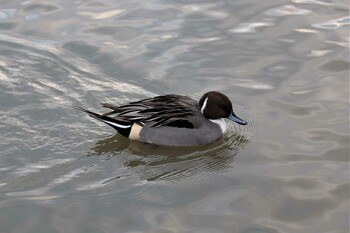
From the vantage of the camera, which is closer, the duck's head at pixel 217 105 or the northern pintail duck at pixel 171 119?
the northern pintail duck at pixel 171 119

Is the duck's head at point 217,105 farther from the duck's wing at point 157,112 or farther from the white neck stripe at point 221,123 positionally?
the duck's wing at point 157,112

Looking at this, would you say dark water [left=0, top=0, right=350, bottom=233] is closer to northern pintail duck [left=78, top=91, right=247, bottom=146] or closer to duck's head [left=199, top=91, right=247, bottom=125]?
northern pintail duck [left=78, top=91, right=247, bottom=146]

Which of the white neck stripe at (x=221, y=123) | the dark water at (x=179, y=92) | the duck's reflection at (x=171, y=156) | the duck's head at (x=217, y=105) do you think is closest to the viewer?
the dark water at (x=179, y=92)

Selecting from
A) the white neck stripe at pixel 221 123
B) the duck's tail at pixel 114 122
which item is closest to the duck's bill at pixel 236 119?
the white neck stripe at pixel 221 123

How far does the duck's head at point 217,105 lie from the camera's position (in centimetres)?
862

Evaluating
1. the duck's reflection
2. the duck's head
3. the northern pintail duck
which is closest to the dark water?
the duck's reflection

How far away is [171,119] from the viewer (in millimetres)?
8492

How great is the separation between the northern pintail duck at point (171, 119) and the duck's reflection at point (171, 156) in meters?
0.10

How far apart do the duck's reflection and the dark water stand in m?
0.02

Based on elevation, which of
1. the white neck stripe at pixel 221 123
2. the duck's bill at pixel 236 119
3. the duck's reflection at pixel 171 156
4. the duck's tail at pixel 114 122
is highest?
the duck's tail at pixel 114 122

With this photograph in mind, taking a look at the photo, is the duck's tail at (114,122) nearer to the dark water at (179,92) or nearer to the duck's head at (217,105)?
the dark water at (179,92)

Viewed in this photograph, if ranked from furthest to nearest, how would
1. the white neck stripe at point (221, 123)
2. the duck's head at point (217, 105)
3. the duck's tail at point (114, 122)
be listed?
the white neck stripe at point (221, 123) → the duck's head at point (217, 105) → the duck's tail at point (114, 122)

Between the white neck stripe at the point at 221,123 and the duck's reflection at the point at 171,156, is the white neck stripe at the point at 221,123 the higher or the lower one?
the higher one

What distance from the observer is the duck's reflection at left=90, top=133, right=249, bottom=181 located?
7.82 meters
